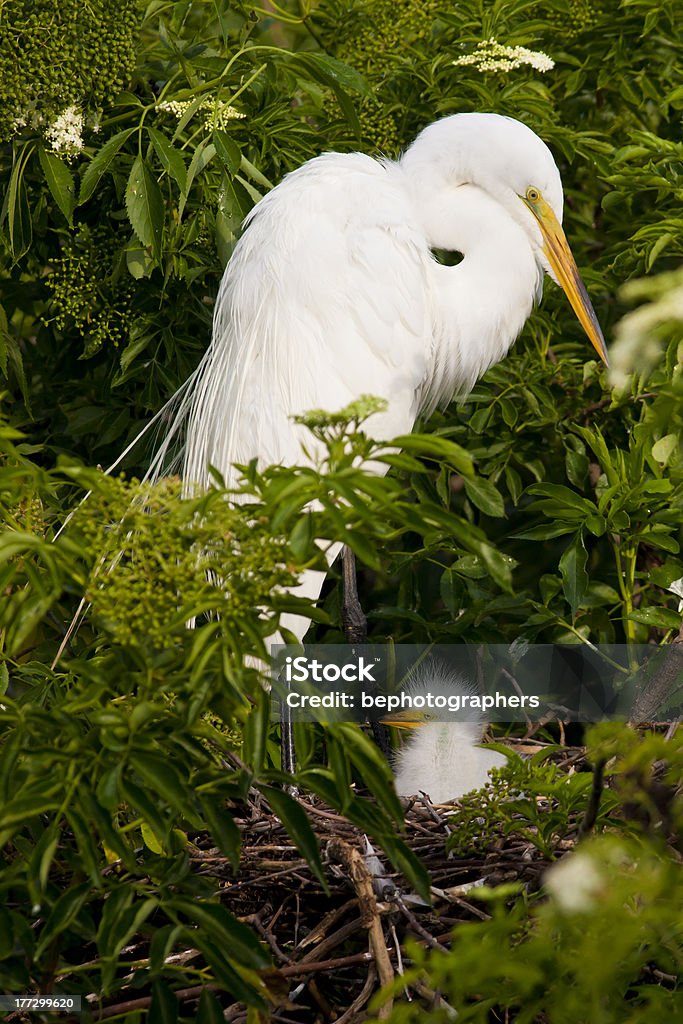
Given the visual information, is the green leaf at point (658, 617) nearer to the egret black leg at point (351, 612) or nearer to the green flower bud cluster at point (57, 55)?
the egret black leg at point (351, 612)

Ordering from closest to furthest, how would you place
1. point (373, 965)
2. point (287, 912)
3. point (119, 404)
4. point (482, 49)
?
point (373, 965)
point (287, 912)
point (482, 49)
point (119, 404)

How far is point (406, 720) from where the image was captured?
2240mm

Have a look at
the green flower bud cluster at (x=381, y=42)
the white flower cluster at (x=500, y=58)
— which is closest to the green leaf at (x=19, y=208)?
the green flower bud cluster at (x=381, y=42)

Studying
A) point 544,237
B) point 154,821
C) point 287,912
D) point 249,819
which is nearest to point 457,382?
point 544,237

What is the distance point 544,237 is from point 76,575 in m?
1.46

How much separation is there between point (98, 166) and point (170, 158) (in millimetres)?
130

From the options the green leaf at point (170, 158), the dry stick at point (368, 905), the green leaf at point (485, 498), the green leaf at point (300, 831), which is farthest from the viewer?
the green leaf at point (485, 498)

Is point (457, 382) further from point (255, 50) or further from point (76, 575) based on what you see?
point (76, 575)

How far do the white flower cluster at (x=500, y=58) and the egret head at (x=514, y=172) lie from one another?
9 centimetres

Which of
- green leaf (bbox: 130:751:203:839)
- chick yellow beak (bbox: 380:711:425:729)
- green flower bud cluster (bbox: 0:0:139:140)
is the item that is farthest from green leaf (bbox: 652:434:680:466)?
green leaf (bbox: 130:751:203:839)

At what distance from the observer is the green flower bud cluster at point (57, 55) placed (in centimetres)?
182

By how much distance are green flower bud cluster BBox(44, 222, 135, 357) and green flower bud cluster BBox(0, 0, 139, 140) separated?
23 centimetres

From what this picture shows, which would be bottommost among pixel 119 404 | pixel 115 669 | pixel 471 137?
pixel 119 404

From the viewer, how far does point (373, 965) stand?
140cm
